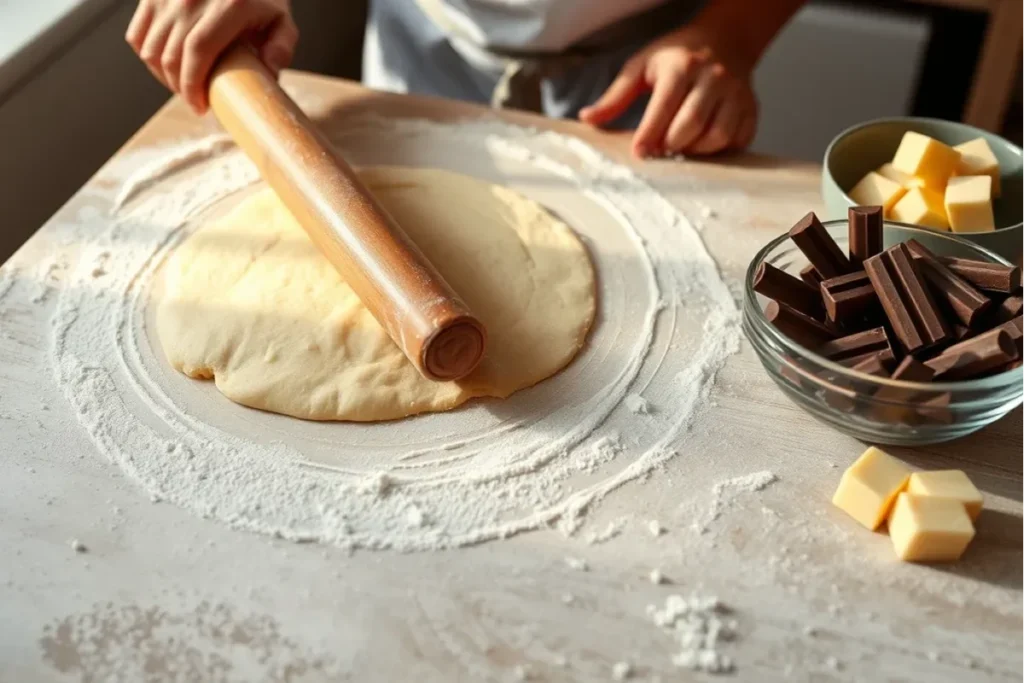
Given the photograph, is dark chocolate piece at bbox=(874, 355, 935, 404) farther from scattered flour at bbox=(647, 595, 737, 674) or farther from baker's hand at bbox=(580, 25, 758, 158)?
baker's hand at bbox=(580, 25, 758, 158)

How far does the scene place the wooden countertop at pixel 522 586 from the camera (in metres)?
0.67

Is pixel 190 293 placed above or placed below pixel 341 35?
above

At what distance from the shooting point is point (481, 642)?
682 millimetres

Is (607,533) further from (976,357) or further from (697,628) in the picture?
(976,357)

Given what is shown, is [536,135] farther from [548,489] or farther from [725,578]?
[725,578]

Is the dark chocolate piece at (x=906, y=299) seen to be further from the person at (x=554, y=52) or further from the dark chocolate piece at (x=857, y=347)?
the person at (x=554, y=52)

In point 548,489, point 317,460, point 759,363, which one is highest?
point 317,460

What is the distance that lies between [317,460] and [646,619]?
0.32 m

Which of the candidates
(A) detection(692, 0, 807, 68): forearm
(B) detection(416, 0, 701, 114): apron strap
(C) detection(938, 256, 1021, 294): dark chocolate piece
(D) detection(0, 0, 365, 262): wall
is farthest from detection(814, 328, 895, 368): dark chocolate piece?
(D) detection(0, 0, 365, 262): wall

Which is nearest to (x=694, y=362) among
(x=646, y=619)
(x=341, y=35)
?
(x=646, y=619)

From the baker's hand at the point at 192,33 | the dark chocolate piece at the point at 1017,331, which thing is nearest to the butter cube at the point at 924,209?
the dark chocolate piece at the point at 1017,331

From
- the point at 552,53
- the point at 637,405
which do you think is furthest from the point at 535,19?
the point at 637,405

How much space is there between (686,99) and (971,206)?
0.38 metres

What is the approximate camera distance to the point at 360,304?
0.95 m
